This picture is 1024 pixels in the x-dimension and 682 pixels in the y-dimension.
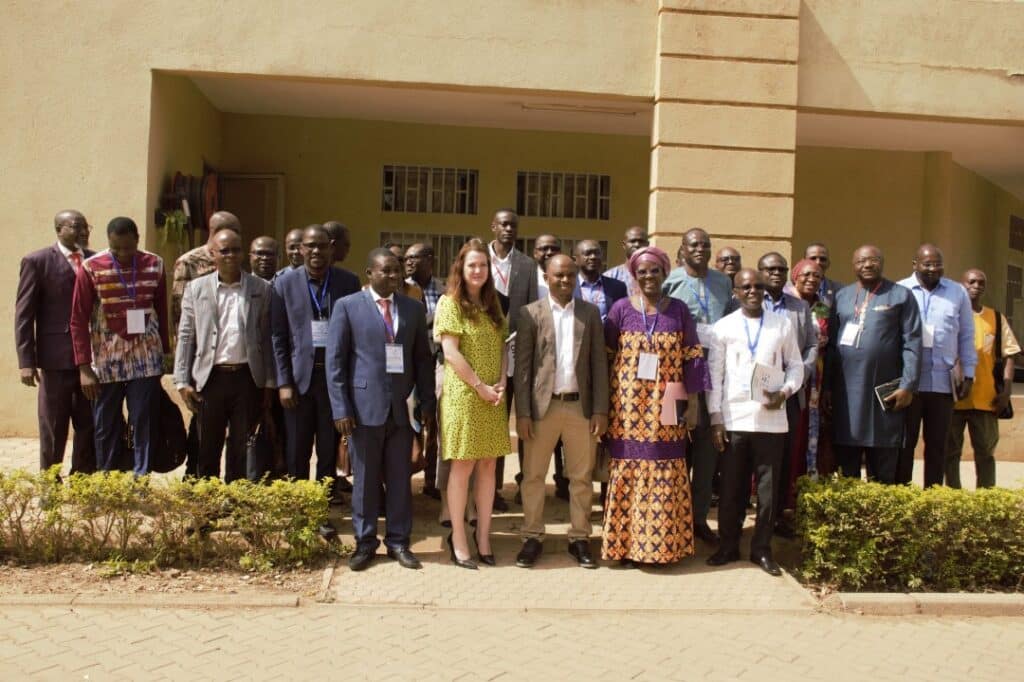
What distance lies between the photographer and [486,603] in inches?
204

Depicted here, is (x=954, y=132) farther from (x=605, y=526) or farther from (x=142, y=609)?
(x=142, y=609)

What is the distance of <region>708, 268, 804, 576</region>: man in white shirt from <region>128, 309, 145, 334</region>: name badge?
3.59m

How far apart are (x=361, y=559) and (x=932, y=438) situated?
398 centimetres

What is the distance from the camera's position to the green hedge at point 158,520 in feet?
17.6

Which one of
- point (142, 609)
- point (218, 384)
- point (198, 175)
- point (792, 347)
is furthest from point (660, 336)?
point (198, 175)

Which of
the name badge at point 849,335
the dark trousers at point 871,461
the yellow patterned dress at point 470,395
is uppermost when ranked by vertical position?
the name badge at point 849,335

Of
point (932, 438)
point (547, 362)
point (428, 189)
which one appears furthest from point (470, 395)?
point (428, 189)

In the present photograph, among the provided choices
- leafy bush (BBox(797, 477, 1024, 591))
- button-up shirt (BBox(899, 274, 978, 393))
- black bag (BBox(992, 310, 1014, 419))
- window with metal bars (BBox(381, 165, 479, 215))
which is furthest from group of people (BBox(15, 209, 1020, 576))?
window with metal bars (BBox(381, 165, 479, 215))

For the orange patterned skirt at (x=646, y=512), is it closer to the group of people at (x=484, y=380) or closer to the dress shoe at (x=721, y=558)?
the group of people at (x=484, y=380)

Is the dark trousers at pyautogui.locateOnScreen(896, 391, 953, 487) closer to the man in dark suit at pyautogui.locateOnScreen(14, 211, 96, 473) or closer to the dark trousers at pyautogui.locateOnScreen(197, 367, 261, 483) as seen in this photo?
the dark trousers at pyautogui.locateOnScreen(197, 367, 261, 483)

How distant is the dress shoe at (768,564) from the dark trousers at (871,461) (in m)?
0.75

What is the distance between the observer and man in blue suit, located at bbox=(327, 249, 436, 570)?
550 cm

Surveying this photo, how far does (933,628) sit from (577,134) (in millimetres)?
8796

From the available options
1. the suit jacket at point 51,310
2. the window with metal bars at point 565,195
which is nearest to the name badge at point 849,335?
the suit jacket at point 51,310
